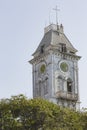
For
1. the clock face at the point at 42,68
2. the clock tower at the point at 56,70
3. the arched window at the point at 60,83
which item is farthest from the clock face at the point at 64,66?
the clock face at the point at 42,68

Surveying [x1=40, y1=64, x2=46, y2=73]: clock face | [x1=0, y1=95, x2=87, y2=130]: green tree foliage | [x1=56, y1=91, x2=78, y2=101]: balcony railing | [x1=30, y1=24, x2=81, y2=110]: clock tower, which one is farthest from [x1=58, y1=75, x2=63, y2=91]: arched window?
[x1=0, y1=95, x2=87, y2=130]: green tree foliage

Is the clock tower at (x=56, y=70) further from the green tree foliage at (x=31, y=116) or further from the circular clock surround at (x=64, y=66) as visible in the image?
the green tree foliage at (x=31, y=116)

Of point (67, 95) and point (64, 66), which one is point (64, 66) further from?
point (67, 95)

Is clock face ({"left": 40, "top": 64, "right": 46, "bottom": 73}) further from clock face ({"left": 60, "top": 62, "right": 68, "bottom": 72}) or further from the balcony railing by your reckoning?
the balcony railing

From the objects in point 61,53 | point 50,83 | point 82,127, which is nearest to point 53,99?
point 50,83

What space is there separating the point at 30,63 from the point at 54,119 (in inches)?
1182

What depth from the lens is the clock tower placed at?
74.5m

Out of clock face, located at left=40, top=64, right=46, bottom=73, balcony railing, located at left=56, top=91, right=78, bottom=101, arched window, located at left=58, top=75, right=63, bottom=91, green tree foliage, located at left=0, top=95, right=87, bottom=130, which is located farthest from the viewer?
clock face, located at left=40, top=64, right=46, bottom=73

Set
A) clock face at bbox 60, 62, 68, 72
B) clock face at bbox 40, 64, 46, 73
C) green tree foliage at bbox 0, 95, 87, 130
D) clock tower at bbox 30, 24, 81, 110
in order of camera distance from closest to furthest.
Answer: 1. green tree foliage at bbox 0, 95, 87, 130
2. clock tower at bbox 30, 24, 81, 110
3. clock face at bbox 60, 62, 68, 72
4. clock face at bbox 40, 64, 46, 73

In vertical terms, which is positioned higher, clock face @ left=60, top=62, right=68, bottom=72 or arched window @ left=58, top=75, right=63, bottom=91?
clock face @ left=60, top=62, right=68, bottom=72

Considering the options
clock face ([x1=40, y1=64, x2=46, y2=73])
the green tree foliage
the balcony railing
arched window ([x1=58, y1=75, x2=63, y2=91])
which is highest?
clock face ([x1=40, y1=64, x2=46, y2=73])

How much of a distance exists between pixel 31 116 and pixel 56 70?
25.7m

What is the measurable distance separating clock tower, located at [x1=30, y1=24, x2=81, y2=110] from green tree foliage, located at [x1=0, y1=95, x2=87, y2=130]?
21.0m

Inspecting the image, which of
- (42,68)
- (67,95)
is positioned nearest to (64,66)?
(42,68)
